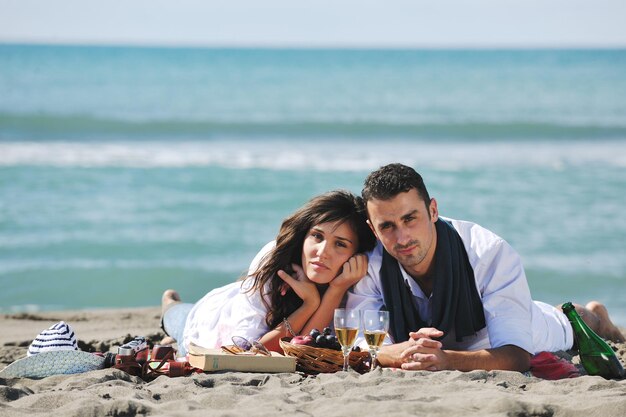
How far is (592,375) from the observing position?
17.5 feet

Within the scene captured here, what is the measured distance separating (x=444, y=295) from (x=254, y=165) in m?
13.6

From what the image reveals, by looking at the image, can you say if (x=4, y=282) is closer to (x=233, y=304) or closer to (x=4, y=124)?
(x=233, y=304)

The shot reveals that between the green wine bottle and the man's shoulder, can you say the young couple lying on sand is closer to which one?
the man's shoulder

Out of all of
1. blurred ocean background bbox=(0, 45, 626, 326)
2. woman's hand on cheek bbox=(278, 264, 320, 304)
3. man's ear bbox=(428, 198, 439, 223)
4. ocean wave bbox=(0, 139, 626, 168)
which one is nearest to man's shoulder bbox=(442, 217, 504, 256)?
man's ear bbox=(428, 198, 439, 223)

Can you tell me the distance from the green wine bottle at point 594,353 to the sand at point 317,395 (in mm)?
436

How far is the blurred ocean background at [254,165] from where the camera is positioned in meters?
10.8

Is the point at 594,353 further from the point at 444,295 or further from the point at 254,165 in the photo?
the point at 254,165

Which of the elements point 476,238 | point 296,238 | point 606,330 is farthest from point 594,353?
point 296,238

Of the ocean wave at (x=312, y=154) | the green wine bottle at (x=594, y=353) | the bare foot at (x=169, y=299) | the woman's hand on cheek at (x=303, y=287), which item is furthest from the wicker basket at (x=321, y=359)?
the ocean wave at (x=312, y=154)

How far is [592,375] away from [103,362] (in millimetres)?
2708

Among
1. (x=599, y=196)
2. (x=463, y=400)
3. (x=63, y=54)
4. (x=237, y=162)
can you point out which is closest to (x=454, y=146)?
(x=237, y=162)

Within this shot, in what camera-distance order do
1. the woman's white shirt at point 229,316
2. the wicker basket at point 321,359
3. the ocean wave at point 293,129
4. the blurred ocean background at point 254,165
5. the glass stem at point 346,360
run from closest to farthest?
the glass stem at point 346,360, the wicker basket at point 321,359, the woman's white shirt at point 229,316, the blurred ocean background at point 254,165, the ocean wave at point 293,129

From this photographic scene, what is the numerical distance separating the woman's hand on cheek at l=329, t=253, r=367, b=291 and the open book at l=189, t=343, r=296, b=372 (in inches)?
23.2

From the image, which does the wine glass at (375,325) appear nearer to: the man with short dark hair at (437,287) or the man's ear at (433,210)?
the man with short dark hair at (437,287)
